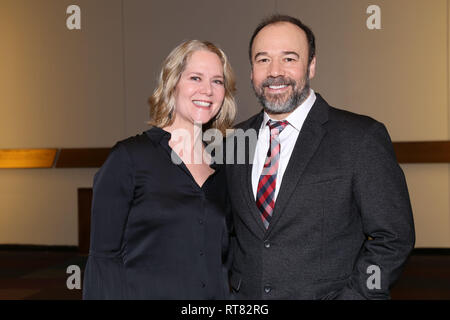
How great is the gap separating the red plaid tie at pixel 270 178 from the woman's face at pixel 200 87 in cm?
33

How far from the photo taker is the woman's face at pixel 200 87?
186cm

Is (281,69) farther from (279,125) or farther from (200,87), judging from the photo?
(200,87)

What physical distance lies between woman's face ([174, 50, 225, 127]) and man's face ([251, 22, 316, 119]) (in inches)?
8.3

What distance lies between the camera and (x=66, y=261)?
524 cm

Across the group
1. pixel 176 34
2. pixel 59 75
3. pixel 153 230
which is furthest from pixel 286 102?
pixel 59 75

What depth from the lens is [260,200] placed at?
1635 mm

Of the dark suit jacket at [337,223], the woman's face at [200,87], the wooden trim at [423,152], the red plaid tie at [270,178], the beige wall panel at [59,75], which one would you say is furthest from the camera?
the beige wall panel at [59,75]

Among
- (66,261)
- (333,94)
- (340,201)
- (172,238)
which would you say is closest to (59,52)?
(66,261)

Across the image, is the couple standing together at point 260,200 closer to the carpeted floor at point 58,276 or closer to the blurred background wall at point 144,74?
the carpeted floor at point 58,276

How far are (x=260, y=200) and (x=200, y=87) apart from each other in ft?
1.93

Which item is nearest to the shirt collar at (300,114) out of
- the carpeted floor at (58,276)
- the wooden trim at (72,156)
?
the carpeted floor at (58,276)

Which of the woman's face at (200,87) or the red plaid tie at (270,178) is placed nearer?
the red plaid tie at (270,178)

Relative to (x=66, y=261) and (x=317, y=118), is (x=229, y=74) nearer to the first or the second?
(x=317, y=118)
